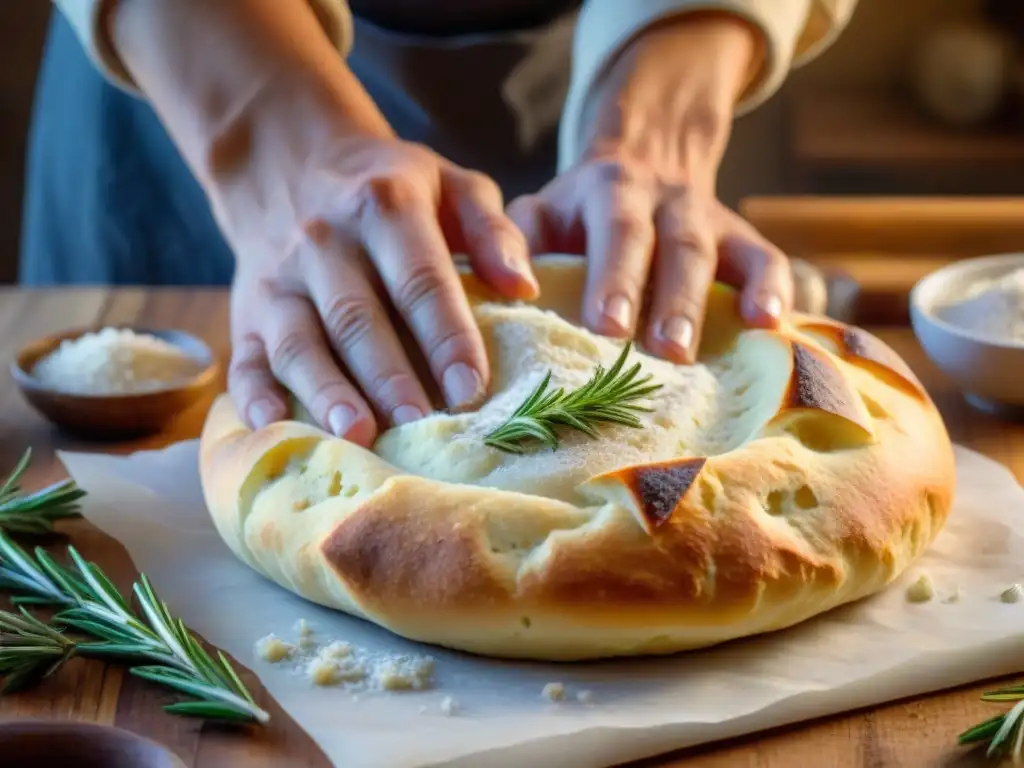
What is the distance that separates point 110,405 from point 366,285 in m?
0.38

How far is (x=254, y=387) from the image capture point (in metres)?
1.42

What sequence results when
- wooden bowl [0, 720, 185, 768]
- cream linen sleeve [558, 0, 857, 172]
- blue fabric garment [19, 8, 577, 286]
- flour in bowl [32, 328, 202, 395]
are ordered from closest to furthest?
1. wooden bowl [0, 720, 185, 768]
2. flour in bowl [32, 328, 202, 395]
3. cream linen sleeve [558, 0, 857, 172]
4. blue fabric garment [19, 8, 577, 286]

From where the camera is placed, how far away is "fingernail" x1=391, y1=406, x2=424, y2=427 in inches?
51.3

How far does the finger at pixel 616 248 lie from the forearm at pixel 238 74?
305mm

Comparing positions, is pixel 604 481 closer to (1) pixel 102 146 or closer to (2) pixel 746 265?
(2) pixel 746 265

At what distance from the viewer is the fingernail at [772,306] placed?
1.47 meters

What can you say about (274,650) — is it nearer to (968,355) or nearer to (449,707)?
(449,707)

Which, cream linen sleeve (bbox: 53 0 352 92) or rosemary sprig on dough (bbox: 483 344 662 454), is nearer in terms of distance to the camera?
rosemary sprig on dough (bbox: 483 344 662 454)

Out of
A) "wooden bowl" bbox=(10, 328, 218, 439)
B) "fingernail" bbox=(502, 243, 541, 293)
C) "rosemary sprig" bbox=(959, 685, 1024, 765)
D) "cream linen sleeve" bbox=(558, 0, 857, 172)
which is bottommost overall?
"wooden bowl" bbox=(10, 328, 218, 439)

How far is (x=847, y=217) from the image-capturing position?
7.47ft

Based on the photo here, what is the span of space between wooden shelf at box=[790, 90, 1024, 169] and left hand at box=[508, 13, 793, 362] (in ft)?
5.88

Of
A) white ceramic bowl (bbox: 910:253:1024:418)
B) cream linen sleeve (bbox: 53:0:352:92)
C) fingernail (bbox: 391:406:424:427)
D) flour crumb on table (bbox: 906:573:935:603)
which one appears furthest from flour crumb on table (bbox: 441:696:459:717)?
cream linen sleeve (bbox: 53:0:352:92)

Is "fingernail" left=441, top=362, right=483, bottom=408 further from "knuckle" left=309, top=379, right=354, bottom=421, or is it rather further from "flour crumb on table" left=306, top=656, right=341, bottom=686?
"flour crumb on table" left=306, top=656, right=341, bottom=686

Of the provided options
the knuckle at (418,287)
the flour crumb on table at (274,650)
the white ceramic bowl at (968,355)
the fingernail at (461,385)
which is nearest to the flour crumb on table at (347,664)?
the flour crumb on table at (274,650)
